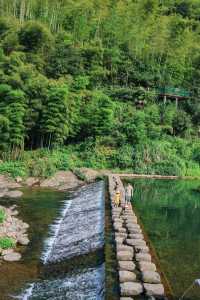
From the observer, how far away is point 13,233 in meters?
16.8

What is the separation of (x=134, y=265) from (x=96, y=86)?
40218 millimetres

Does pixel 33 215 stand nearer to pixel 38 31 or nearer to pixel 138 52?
pixel 38 31

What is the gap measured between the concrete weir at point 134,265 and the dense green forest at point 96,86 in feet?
60.5

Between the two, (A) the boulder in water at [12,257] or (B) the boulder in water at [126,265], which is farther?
(A) the boulder in water at [12,257]

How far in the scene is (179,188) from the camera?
32.5 m

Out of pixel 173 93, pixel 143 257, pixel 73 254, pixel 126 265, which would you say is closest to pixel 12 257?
pixel 73 254

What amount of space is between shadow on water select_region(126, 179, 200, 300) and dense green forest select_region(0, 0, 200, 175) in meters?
7.39

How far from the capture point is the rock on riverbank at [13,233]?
14.5 metres

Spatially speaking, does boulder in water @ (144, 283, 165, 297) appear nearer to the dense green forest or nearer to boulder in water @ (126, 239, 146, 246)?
boulder in water @ (126, 239, 146, 246)

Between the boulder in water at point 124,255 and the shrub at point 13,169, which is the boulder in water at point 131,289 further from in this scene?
the shrub at point 13,169

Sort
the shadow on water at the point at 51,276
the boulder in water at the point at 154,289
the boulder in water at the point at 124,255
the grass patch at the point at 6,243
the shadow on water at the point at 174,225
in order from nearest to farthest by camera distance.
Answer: the boulder in water at the point at 154,289 → the shadow on water at the point at 51,276 → the boulder in water at the point at 124,255 → the shadow on water at the point at 174,225 → the grass patch at the point at 6,243

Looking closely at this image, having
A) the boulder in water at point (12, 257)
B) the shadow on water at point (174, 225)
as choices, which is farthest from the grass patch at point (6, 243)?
the shadow on water at point (174, 225)

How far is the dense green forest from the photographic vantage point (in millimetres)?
38094

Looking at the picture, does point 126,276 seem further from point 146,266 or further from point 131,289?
point 146,266
